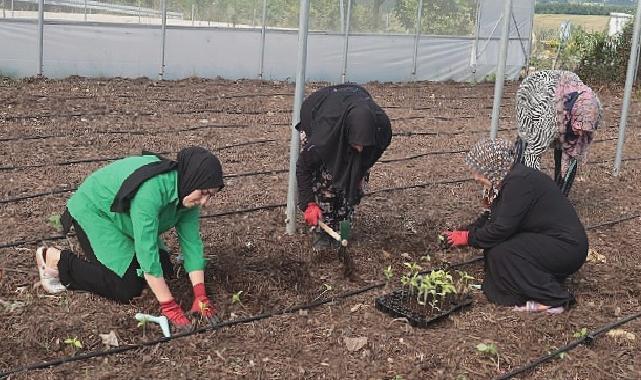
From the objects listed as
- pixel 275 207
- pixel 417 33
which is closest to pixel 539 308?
pixel 275 207

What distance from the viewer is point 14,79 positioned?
391 inches

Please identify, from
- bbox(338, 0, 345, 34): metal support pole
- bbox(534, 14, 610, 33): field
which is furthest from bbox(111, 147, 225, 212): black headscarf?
bbox(534, 14, 610, 33): field

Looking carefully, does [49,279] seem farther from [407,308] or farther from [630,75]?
[630,75]

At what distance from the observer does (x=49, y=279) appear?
3535 millimetres

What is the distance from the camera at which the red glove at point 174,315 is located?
3.24 metres

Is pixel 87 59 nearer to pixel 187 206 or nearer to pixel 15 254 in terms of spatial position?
pixel 15 254

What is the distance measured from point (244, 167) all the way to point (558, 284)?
334 centimetres

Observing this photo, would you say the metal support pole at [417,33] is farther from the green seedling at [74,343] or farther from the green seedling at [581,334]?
the green seedling at [74,343]

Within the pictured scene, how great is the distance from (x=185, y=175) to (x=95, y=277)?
2.50 ft

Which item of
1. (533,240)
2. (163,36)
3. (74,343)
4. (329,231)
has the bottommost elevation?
(74,343)

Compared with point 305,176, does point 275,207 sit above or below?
below

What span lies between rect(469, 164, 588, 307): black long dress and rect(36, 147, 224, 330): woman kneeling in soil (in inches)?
57.2

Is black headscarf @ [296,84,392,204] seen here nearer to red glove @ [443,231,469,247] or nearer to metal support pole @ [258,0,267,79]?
red glove @ [443,231,469,247]

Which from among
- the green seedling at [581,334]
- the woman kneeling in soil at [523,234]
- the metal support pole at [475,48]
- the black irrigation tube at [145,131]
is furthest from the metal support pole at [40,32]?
the green seedling at [581,334]
